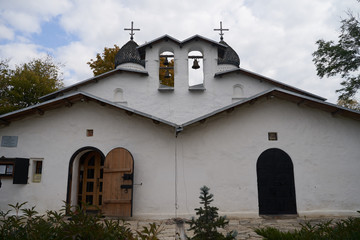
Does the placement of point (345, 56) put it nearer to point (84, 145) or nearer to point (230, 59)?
point (230, 59)

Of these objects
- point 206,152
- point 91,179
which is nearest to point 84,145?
point 91,179

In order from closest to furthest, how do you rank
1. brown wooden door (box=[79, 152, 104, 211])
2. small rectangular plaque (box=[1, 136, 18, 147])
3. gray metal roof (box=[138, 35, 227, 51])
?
small rectangular plaque (box=[1, 136, 18, 147]) → brown wooden door (box=[79, 152, 104, 211]) → gray metal roof (box=[138, 35, 227, 51])

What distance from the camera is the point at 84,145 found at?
26.0ft

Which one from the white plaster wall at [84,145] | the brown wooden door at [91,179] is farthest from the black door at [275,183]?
the brown wooden door at [91,179]

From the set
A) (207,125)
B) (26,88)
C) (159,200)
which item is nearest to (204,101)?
(207,125)

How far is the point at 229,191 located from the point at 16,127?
23.2ft

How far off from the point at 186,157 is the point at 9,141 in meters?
5.63

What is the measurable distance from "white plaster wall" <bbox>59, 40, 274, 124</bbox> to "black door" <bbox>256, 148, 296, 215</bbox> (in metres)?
4.00

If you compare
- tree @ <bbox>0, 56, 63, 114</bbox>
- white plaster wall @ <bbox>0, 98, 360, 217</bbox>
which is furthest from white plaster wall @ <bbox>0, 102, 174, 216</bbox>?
tree @ <bbox>0, 56, 63, 114</bbox>

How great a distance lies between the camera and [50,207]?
25.0ft

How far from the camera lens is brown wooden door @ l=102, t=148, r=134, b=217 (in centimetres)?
721

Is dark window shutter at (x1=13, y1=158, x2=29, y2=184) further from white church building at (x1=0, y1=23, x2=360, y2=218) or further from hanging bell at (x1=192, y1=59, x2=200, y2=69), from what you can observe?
hanging bell at (x1=192, y1=59, x2=200, y2=69)

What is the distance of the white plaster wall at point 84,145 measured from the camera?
→ 7625 mm

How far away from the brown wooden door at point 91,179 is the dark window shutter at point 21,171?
1.59 meters
